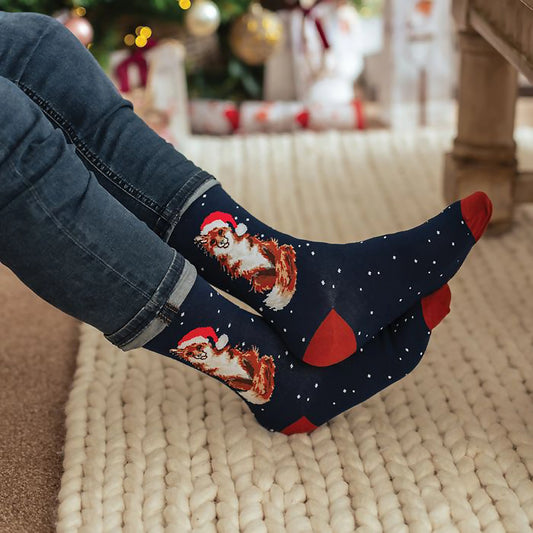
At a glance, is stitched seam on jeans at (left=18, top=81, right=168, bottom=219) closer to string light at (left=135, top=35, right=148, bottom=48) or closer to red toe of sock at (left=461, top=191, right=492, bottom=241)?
red toe of sock at (left=461, top=191, right=492, bottom=241)

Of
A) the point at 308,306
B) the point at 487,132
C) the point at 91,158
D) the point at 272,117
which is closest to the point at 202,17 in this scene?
the point at 272,117

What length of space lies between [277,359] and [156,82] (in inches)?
43.0

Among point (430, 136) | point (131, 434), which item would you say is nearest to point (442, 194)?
point (430, 136)

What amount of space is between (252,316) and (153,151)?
18cm

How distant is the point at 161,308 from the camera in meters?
0.63

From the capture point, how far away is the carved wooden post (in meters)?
1.13

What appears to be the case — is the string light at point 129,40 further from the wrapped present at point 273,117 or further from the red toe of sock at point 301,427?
the red toe of sock at point 301,427

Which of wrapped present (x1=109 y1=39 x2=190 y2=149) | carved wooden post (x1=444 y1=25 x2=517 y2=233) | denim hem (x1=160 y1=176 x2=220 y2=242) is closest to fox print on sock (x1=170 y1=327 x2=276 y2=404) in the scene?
denim hem (x1=160 y1=176 x2=220 y2=242)

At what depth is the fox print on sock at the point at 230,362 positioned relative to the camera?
66 cm

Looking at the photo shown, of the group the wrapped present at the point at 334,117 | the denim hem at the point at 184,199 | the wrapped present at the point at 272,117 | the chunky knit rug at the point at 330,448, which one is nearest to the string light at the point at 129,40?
the wrapped present at the point at 272,117

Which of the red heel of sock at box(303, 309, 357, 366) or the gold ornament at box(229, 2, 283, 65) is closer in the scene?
the red heel of sock at box(303, 309, 357, 366)

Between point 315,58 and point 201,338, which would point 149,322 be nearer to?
point 201,338

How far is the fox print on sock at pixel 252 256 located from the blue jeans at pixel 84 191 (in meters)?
0.04

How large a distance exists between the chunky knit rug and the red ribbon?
0.82 m
